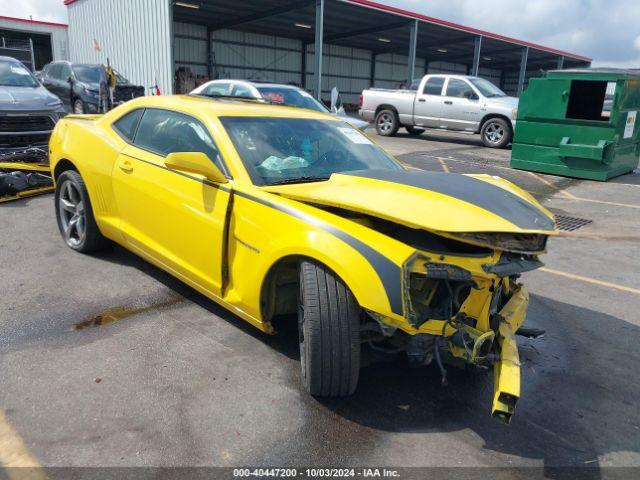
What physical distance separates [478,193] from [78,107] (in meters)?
15.4

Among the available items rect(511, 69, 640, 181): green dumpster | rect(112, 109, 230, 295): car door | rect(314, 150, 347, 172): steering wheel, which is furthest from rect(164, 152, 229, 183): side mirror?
rect(511, 69, 640, 181): green dumpster

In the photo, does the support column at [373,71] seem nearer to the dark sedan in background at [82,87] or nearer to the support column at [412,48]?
the support column at [412,48]

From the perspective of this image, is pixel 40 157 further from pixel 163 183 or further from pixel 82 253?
pixel 163 183

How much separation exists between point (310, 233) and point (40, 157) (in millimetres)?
6305

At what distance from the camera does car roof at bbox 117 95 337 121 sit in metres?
3.68

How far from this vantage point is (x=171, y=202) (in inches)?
139

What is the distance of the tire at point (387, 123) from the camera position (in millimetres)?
16062

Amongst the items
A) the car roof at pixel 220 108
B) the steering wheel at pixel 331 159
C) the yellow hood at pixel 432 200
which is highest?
the car roof at pixel 220 108

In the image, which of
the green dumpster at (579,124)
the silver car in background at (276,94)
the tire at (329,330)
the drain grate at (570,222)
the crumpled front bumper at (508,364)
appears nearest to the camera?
the crumpled front bumper at (508,364)

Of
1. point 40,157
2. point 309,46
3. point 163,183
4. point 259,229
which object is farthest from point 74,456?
point 309,46

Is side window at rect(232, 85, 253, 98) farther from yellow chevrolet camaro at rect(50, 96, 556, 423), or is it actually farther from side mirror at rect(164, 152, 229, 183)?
side mirror at rect(164, 152, 229, 183)

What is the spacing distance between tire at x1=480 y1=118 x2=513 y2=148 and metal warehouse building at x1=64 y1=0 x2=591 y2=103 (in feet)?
6.75

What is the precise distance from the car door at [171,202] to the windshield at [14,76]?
20.1 ft

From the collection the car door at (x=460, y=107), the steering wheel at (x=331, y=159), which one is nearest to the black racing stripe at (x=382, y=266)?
the steering wheel at (x=331, y=159)
